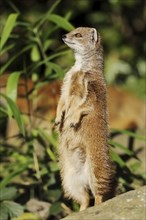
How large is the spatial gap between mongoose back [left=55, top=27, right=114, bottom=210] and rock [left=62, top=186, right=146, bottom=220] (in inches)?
9.0

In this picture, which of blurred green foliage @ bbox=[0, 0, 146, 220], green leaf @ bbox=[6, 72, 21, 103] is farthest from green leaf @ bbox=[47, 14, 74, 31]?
green leaf @ bbox=[6, 72, 21, 103]

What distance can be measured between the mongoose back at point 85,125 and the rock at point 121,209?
0.23 metres

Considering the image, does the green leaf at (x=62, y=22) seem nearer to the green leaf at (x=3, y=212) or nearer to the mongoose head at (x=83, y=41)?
the mongoose head at (x=83, y=41)

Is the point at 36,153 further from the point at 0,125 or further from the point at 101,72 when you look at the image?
the point at 0,125

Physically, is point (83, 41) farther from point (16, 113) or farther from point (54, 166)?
point (54, 166)

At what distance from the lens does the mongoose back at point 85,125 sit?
2914 millimetres

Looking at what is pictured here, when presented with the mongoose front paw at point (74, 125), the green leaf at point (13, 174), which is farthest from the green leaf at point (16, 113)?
the mongoose front paw at point (74, 125)

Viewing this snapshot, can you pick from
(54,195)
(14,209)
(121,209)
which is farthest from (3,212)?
(121,209)

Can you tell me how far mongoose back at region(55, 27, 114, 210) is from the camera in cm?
291

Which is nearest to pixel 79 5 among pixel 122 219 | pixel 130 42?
pixel 130 42

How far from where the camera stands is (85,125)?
293cm

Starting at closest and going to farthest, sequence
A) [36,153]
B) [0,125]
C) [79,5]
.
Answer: [36,153] → [0,125] → [79,5]

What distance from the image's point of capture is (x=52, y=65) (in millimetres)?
Result: 3980

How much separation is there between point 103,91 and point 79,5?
5.90 meters
